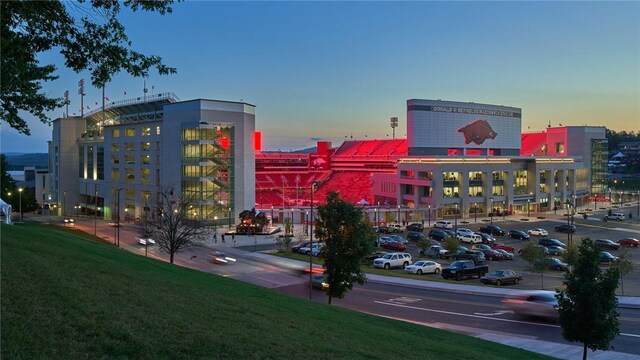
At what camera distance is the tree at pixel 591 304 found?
17438mm

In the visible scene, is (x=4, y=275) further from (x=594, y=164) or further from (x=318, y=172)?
(x=594, y=164)

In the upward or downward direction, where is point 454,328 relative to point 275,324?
downward

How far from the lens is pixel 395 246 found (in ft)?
184

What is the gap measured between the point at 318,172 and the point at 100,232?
71035 mm

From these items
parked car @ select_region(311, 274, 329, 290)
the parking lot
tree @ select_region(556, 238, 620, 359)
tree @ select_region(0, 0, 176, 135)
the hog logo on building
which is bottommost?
the parking lot

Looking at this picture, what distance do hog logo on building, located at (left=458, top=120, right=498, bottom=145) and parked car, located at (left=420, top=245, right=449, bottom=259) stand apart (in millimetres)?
57646

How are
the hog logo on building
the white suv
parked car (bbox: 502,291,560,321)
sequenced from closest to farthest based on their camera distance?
parked car (bbox: 502,291,560,321)
the white suv
the hog logo on building

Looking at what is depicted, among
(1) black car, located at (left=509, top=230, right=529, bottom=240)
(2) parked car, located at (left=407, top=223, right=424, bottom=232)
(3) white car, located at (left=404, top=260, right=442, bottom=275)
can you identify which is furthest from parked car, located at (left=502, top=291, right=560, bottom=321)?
(2) parked car, located at (left=407, top=223, right=424, bottom=232)

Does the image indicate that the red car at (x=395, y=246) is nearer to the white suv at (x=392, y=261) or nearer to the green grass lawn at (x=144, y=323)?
the white suv at (x=392, y=261)

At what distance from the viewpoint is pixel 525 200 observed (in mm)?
97500

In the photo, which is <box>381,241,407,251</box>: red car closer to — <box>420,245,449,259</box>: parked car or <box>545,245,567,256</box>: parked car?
<box>420,245,449,259</box>: parked car

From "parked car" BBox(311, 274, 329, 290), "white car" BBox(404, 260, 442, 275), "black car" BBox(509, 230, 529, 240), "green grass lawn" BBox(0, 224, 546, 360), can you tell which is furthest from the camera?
"black car" BBox(509, 230, 529, 240)

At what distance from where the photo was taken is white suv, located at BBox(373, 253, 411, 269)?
45.2 meters

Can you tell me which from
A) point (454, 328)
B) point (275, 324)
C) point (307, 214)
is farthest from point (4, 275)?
point (307, 214)
